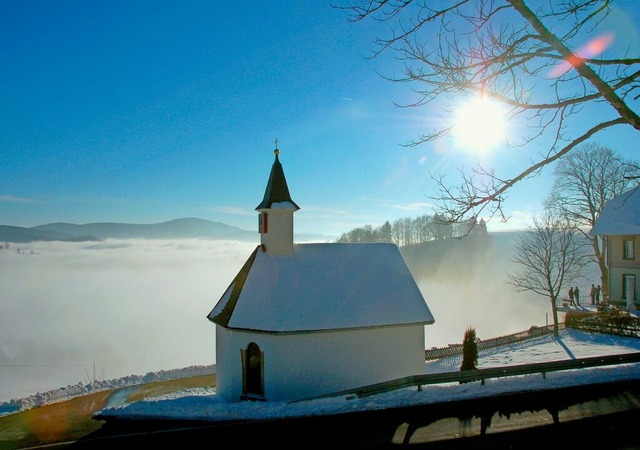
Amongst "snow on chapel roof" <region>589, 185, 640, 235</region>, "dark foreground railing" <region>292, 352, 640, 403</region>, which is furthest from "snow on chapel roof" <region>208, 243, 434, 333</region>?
"snow on chapel roof" <region>589, 185, 640, 235</region>

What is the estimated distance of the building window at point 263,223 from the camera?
1925 cm

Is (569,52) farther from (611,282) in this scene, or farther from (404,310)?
(611,282)

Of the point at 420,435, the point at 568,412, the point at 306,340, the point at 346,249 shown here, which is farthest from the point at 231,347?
the point at 568,412

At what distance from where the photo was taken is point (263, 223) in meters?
19.5

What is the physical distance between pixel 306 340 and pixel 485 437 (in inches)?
336

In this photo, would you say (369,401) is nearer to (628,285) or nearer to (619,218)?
(628,285)

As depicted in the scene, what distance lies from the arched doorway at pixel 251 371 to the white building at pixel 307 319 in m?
0.04

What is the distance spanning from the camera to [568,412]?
10320 mm

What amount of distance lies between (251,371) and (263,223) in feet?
20.9

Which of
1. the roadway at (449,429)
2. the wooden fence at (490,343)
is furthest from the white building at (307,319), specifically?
the wooden fence at (490,343)

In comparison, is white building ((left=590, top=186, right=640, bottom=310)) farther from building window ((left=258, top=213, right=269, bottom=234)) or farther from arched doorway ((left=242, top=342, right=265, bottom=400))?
arched doorway ((left=242, top=342, right=265, bottom=400))

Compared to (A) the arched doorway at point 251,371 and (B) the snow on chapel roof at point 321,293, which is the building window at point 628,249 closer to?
(B) the snow on chapel roof at point 321,293

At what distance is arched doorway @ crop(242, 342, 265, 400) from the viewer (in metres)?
16.8

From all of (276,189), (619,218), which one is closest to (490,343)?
(619,218)
